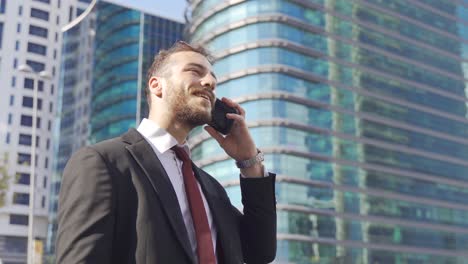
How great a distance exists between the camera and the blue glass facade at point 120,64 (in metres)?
78.8

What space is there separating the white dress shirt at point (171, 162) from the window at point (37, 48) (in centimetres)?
9400

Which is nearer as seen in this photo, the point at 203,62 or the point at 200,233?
the point at 200,233

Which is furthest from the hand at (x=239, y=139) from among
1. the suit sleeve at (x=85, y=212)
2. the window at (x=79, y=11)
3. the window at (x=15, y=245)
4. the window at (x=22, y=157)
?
the window at (x=79, y=11)

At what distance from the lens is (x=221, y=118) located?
120 inches

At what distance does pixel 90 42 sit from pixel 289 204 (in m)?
47.1

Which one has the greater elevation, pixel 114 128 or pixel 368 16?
pixel 368 16

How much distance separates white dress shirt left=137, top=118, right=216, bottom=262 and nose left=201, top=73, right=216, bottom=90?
31 cm

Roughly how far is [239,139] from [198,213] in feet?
2.22

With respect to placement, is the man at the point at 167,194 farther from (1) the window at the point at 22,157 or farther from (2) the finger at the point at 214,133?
(1) the window at the point at 22,157

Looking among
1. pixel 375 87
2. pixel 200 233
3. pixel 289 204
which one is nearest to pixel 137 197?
pixel 200 233

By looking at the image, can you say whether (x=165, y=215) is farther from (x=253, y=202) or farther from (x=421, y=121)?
(x=421, y=121)

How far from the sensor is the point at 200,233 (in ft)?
8.47

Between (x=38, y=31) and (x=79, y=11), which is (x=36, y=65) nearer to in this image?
(x=38, y=31)

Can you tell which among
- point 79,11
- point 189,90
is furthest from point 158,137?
point 79,11
